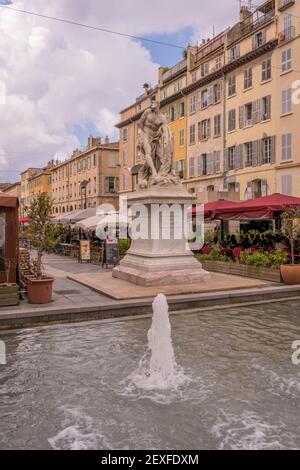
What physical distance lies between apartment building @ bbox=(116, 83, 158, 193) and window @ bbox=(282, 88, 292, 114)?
21.2 m


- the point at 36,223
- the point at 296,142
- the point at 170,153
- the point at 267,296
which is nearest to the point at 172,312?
the point at 267,296

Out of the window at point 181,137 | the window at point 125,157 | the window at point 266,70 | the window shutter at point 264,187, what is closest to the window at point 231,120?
the window at point 266,70

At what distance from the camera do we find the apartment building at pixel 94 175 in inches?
2216

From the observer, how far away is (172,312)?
8922mm

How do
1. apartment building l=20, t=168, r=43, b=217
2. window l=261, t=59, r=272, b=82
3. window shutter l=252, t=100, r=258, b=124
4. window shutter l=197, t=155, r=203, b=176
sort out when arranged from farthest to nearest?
apartment building l=20, t=168, r=43, b=217 < window shutter l=197, t=155, r=203, b=176 < window shutter l=252, t=100, r=258, b=124 < window l=261, t=59, r=272, b=82

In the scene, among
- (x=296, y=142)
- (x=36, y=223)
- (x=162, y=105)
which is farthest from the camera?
(x=162, y=105)

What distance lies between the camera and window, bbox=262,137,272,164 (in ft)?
89.9

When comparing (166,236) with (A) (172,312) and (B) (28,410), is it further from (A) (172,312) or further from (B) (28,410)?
(B) (28,410)

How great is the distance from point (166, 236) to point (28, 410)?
800cm

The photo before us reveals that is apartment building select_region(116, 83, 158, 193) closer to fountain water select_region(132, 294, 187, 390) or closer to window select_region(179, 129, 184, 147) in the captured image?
window select_region(179, 129, 184, 147)

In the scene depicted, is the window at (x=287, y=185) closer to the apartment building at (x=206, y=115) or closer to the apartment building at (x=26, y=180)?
the apartment building at (x=206, y=115)

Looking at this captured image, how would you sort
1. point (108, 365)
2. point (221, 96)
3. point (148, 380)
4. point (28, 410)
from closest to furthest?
point (28, 410)
point (148, 380)
point (108, 365)
point (221, 96)

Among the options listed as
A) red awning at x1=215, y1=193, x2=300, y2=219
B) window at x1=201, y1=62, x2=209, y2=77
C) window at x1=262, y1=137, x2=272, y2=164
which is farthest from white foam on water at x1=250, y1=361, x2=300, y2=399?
window at x1=201, y1=62, x2=209, y2=77

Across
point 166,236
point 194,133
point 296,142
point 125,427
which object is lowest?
point 125,427
